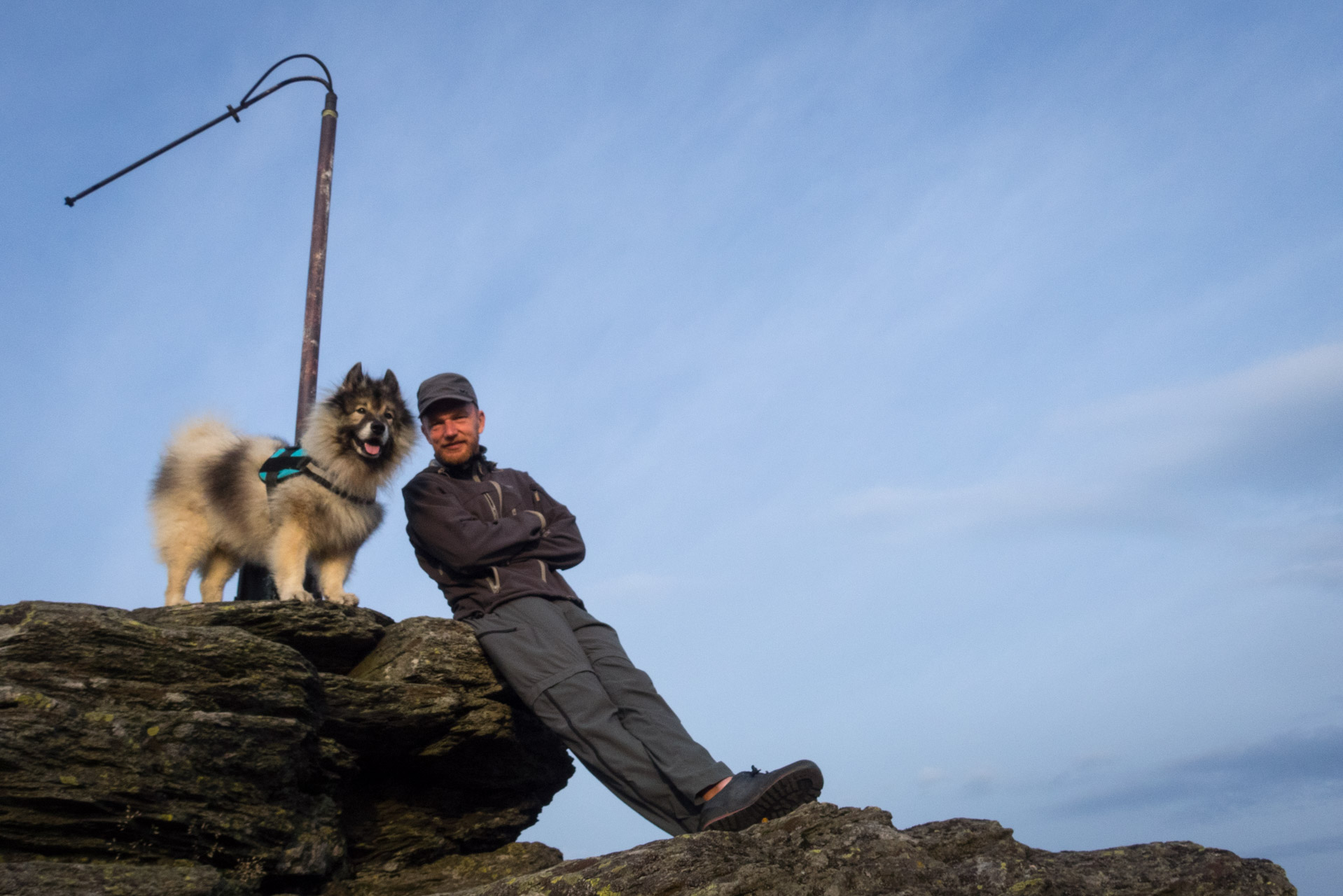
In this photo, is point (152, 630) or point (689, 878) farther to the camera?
point (152, 630)

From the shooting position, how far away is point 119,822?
4.77m

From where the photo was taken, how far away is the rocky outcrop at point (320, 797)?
4.39 meters

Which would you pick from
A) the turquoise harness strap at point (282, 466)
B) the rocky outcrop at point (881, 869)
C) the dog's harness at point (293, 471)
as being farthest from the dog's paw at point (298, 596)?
the rocky outcrop at point (881, 869)

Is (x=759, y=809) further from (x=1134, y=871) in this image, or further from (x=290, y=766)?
(x=290, y=766)

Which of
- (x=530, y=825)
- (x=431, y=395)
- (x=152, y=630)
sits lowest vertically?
(x=530, y=825)

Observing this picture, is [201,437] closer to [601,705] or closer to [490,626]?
[490,626]

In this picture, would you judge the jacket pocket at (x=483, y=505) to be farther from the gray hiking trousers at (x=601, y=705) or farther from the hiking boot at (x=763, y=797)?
the hiking boot at (x=763, y=797)

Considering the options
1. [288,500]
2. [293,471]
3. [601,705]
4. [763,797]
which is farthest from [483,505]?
[763,797]

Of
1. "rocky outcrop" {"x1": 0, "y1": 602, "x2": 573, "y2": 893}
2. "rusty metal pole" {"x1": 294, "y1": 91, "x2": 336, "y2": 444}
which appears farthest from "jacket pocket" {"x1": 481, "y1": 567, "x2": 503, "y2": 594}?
"rusty metal pole" {"x1": 294, "y1": 91, "x2": 336, "y2": 444}

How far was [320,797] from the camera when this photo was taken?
19.4 feet

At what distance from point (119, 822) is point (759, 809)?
10.6 ft

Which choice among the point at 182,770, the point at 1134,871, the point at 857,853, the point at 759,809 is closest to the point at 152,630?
the point at 182,770

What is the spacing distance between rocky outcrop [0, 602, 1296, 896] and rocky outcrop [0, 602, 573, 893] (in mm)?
11

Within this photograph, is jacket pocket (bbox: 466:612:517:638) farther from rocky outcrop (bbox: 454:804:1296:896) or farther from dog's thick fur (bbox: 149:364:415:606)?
rocky outcrop (bbox: 454:804:1296:896)
